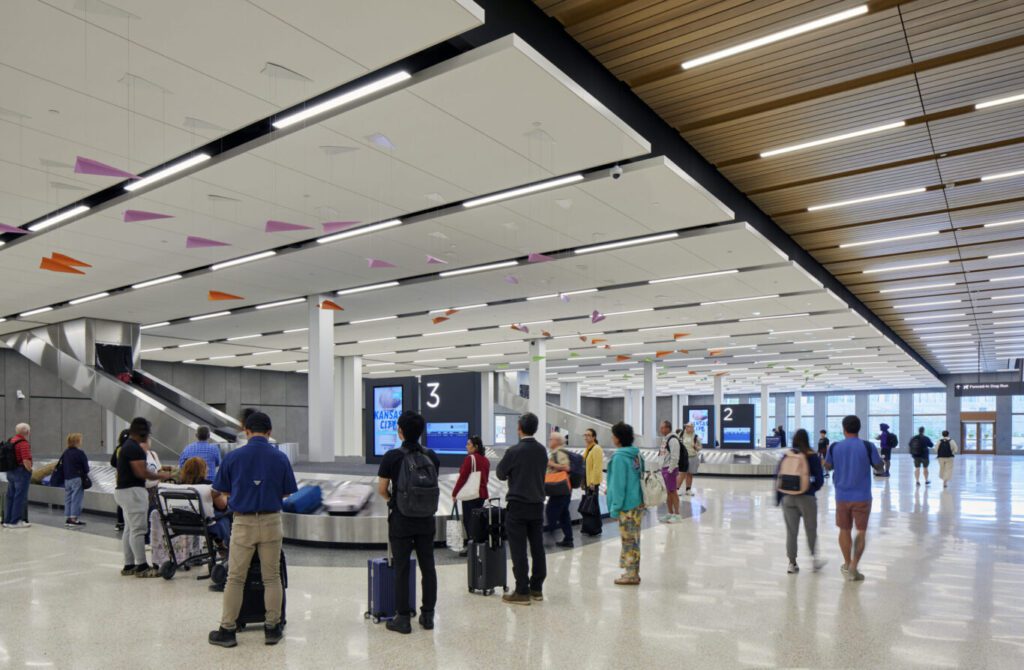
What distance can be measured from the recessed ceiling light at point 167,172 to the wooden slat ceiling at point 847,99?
464 cm

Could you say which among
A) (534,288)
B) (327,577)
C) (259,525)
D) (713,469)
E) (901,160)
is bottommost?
(713,469)

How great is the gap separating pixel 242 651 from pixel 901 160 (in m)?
10.1

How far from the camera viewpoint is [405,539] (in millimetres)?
5961

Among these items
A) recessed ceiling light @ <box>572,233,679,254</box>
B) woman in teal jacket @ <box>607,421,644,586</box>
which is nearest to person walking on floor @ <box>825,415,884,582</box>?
woman in teal jacket @ <box>607,421,644,586</box>

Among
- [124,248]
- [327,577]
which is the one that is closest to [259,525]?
[327,577]

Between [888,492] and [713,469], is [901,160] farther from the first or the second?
[713,469]

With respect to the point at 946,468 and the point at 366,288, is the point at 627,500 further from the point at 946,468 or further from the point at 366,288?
the point at 946,468

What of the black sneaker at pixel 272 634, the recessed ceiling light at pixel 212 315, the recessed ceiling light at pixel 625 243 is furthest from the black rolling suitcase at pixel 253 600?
the recessed ceiling light at pixel 212 315

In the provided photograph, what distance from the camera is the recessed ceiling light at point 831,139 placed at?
9096 millimetres

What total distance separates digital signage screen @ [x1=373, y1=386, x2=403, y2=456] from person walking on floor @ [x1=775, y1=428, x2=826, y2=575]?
537cm

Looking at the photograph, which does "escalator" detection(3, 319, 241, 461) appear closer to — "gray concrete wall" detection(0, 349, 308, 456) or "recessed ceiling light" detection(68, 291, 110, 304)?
"recessed ceiling light" detection(68, 291, 110, 304)

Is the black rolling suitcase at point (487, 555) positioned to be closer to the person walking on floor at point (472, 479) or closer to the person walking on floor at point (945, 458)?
the person walking on floor at point (472, 479)

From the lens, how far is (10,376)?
28.3 meters

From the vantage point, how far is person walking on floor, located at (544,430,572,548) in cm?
997
